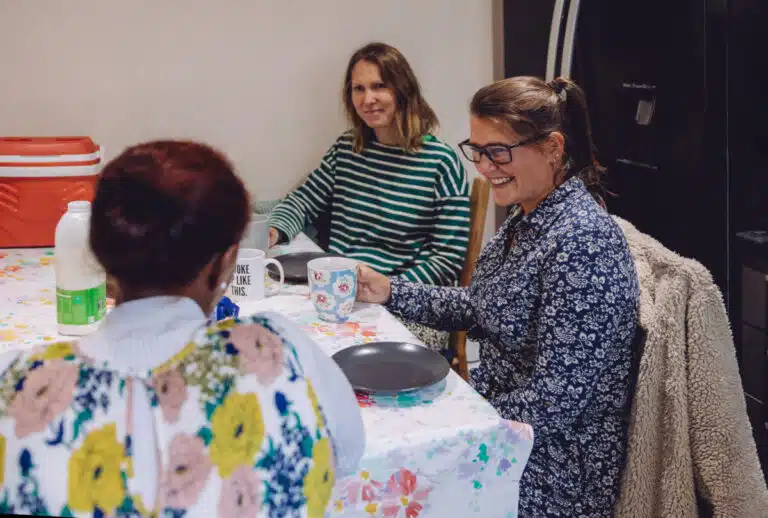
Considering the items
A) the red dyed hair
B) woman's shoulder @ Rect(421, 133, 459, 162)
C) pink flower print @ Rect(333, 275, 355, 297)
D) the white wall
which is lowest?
pink flower print @ Rect(333, 275, 355, 297)

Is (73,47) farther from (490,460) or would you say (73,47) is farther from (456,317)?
(490,460)

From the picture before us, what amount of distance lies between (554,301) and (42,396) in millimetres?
843

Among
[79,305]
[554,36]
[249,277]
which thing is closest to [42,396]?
[79,305]

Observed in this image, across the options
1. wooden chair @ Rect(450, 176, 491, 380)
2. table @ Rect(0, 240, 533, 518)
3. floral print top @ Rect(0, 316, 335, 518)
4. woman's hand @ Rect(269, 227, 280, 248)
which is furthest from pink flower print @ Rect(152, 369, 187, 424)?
wooden chair @ Rect(450, 176, 491, 380)

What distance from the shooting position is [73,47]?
266cm

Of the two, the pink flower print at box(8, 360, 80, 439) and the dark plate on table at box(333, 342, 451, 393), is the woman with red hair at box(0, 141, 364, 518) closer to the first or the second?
the pink flower print at box(8, 360, 80, 439)

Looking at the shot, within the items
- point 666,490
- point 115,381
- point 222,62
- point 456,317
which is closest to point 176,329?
point 115,381

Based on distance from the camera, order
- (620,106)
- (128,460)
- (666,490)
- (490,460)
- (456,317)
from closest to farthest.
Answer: (128,460) < (490,460) < (666,490) < (456,317) < (620,106)

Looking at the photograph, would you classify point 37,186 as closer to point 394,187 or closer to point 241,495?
point 394,187

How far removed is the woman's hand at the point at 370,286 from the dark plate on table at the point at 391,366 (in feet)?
1.00

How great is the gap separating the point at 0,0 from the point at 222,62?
2.18 feet

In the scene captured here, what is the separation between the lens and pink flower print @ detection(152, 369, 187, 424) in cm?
75

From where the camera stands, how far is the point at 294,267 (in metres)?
1.92

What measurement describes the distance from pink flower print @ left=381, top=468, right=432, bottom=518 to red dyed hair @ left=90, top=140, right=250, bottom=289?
42 cm
